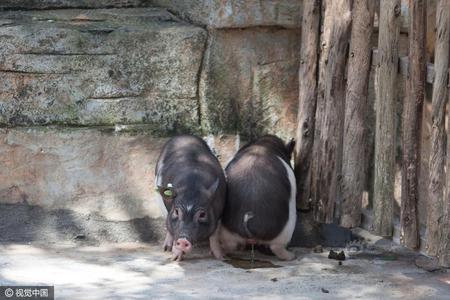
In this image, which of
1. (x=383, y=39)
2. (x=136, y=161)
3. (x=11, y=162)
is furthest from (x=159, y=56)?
(x=383, y=39)

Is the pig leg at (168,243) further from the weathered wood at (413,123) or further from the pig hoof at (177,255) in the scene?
the weathered wood at (413,123)

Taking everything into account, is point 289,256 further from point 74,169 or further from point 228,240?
point 74,169

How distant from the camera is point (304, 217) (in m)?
8.25

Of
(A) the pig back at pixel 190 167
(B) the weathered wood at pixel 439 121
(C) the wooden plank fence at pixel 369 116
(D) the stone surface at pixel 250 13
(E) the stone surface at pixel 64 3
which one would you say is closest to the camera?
(B) the weathered wood at pixel 439 121

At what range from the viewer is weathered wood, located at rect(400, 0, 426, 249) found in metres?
6.71

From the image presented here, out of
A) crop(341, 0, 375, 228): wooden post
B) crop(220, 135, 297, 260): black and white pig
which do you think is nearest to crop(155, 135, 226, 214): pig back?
crop(220, 135, 297, 260): black and white pig

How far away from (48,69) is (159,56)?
0.86 m

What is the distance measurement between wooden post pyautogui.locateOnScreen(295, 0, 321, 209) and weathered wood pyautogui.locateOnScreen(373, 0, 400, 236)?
0.87 m

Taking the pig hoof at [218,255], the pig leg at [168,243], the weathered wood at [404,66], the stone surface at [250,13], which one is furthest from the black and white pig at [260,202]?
the weathered wood at [404,66]

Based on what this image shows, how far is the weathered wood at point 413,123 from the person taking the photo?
671 centimetres

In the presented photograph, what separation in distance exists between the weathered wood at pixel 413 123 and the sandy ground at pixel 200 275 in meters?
0.42

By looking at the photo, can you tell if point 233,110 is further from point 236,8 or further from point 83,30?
point 83,30

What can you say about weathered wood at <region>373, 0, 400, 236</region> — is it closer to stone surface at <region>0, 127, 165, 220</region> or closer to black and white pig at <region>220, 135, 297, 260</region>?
black and white pig at <region>220, 135, 297, 260</region>

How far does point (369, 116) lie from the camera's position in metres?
8.25
